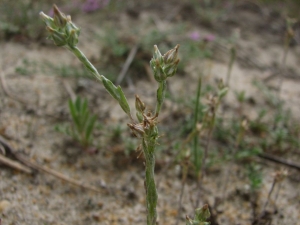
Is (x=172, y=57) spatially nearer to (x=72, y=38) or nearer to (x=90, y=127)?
(x=72, y=38)

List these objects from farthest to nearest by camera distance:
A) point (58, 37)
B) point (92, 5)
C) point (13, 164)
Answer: point (92, 5) < point (13, 164) < point (58, 37)

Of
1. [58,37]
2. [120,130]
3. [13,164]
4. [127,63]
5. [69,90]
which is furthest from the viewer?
[127,63]

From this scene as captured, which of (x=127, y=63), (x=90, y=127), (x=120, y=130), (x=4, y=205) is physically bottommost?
(x=4, y=205)

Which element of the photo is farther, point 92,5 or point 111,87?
point 92,5

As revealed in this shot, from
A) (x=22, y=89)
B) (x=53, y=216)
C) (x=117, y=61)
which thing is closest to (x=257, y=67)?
(x=117, y=61)

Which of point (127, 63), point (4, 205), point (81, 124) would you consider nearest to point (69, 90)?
point (127, 63)

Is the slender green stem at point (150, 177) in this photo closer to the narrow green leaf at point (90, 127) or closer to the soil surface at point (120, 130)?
the soil surface at point (120, 130)

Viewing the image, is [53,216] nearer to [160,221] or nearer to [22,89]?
[160,221]
